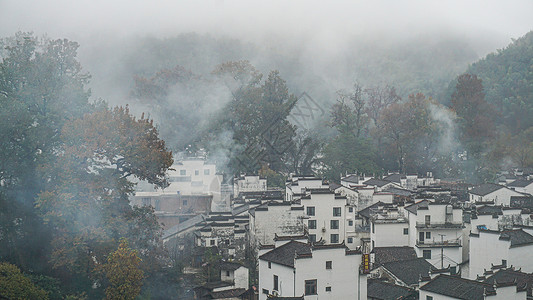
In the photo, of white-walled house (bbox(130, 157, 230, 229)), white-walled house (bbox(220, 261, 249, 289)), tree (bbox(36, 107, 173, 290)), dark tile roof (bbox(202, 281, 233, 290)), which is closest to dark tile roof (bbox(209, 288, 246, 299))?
dark tile roof (bbox(202, 281, 233, 290))

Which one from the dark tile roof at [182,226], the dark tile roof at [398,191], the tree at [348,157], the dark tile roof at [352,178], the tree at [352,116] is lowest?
the dark tile roof at [182,226]

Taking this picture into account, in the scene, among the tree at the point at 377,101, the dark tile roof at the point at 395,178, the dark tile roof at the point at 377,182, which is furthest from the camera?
the tree at the point at 377,101

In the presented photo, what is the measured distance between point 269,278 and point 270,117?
21.5 meters

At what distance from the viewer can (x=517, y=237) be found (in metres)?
19.8

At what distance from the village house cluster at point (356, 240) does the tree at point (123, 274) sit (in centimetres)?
270

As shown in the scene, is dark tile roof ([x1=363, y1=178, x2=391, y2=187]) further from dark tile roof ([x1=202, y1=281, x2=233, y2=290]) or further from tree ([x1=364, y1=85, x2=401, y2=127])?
dark tile roof ([x1=202, y1=281, x2=233, y2=290])

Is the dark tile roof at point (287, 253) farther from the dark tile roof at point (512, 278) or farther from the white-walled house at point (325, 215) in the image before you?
the white-walled house at point (325, 215)

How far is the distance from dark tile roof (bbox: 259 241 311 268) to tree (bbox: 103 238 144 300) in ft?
12.3

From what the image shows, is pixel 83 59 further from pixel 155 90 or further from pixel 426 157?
pixel 426 157

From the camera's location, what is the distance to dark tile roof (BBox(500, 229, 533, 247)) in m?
19.5

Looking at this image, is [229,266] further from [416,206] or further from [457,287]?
[457,287]

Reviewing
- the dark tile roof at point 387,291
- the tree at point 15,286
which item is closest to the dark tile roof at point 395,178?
the dark tile roof at point 387,291

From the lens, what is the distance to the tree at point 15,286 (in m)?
15.7

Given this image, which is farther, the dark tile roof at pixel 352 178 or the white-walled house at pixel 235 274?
the dark tile roof at pixel 352 178
